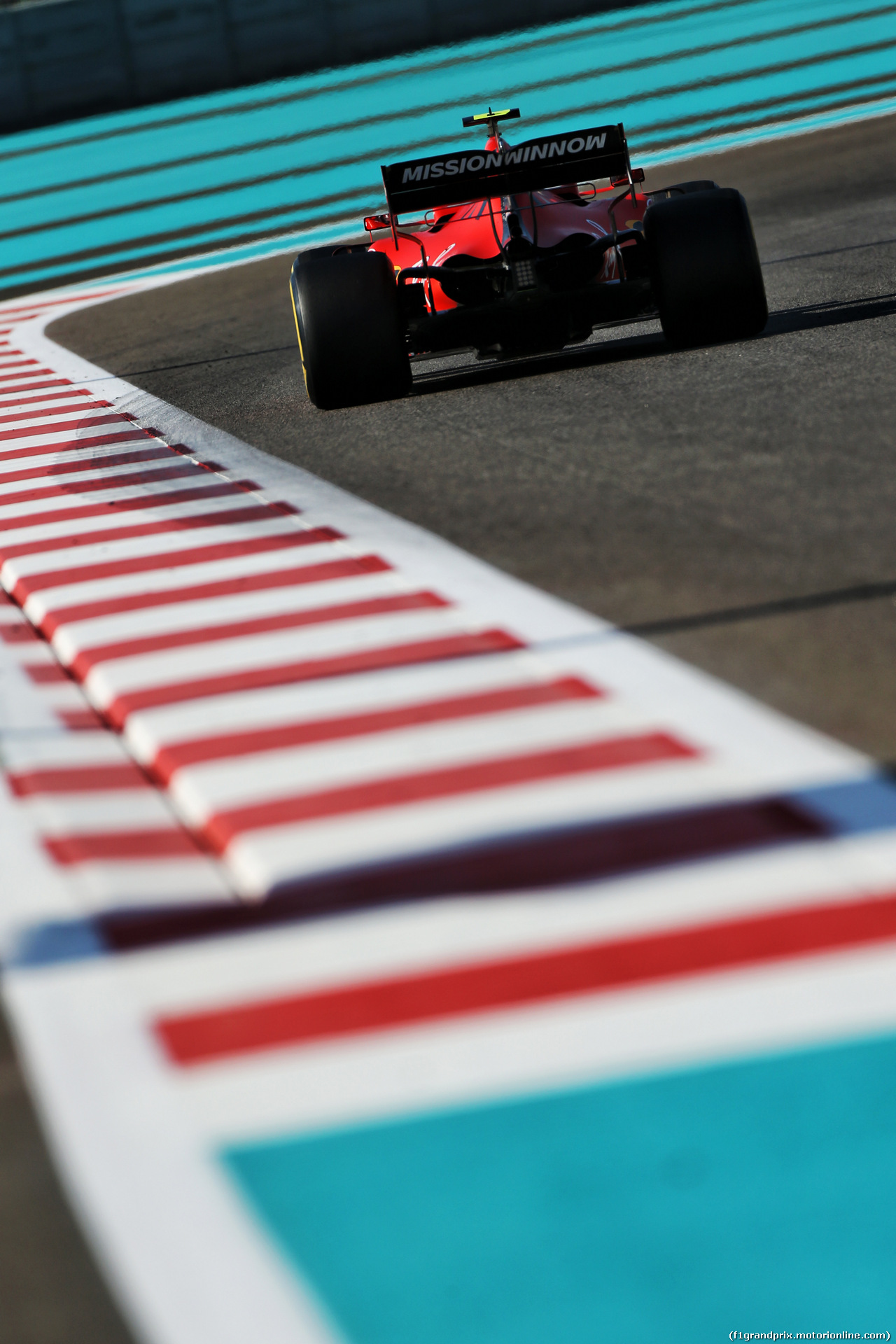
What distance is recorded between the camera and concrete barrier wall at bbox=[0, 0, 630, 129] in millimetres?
29375

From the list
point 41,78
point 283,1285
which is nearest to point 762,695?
point 283,1285

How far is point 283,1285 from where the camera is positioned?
243 centimetres

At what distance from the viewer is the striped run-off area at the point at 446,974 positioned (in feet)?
8.00

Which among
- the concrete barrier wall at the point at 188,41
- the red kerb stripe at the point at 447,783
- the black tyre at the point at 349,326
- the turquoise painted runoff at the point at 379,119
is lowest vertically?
the red kerb stripe at the point at 447,783

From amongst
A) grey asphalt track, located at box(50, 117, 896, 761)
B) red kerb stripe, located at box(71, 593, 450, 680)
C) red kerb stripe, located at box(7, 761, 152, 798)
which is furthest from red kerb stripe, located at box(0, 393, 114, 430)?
red kerb stripe, located at box(7, 761, 152, 798)

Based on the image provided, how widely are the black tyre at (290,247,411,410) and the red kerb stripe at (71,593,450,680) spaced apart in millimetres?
3093

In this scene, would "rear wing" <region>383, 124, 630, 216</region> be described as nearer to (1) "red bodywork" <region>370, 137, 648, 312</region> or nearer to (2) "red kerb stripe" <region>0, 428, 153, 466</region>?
(1) "red bodywork" <region>370, 137, 648, 312</region>

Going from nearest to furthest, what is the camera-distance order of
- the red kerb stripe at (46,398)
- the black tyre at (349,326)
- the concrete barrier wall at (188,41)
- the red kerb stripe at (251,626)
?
the red kerb stripe at (251,626)
the black tyre at (349,326)
the red kerb stripe at (46,398)
the concrete barrier wall at (188,41)

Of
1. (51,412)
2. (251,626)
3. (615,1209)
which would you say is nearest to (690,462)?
(251,626)

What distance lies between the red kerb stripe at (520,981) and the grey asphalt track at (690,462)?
76 centimetres

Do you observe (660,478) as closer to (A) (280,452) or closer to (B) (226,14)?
(A) (280,452)

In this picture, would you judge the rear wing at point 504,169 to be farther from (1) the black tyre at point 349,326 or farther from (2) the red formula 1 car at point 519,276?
(1) the black tyre at point 349,326

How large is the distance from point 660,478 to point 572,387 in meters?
2.14

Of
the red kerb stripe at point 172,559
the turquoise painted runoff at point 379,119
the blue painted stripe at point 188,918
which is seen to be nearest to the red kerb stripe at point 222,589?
the red kerb stripe at point 172,559
